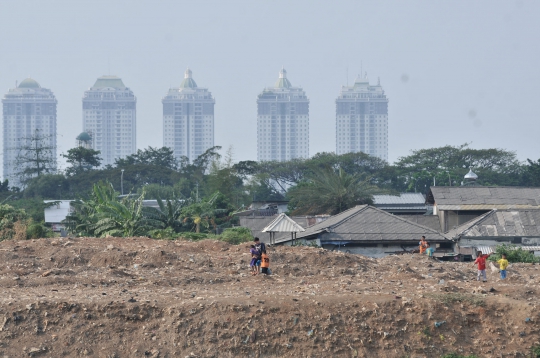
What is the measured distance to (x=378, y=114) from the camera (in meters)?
190

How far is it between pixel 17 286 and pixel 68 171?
5666 cm

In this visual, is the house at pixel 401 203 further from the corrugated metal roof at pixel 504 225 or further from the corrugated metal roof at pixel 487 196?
the corrugated metal roof at pixel 504 225

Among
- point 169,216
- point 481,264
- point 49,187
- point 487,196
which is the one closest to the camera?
point 481,264

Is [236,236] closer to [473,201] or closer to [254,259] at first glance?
[254,259]

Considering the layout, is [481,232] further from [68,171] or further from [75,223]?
[68,171]

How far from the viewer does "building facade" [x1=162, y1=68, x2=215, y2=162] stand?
616ft

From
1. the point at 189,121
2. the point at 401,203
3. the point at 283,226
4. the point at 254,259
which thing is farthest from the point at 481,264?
the point at 189,121

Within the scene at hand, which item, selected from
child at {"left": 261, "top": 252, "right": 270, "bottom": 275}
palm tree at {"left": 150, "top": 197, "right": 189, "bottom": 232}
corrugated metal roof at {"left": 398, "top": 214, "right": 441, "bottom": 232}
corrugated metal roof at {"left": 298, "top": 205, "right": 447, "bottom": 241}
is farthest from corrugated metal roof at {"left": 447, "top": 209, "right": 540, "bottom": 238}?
child at {"left": 261, "top": 252, "right": 270, "bottom": 275}

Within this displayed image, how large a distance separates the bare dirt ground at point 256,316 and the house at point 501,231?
1026cm

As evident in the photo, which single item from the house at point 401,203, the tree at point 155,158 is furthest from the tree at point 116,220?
the tree at point 155,158

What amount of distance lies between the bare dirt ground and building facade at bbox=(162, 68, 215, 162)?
553 ft

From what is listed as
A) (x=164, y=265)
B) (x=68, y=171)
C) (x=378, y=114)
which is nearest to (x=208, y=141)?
(x=378, y=114)

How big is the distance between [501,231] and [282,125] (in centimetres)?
16071

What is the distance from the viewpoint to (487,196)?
33719 mm
